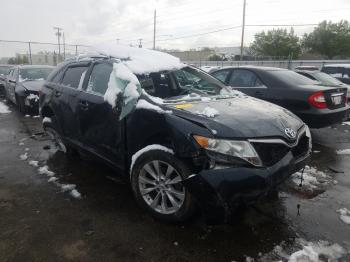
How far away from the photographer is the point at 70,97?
14.7 feet

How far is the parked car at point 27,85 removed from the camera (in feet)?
30.4

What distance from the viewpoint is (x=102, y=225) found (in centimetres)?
322

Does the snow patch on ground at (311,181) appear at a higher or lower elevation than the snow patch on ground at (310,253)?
higher

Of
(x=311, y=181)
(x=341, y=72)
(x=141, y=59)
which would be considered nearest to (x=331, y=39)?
(x=341, y=72)

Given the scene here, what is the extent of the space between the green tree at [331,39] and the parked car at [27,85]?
38253 mm

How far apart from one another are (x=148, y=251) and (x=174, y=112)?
1274 millimetres

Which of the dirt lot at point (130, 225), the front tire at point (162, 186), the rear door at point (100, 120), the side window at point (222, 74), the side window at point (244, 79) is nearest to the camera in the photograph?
the dirt lot at point (130, 225)

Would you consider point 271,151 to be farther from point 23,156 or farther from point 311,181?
point 23,156

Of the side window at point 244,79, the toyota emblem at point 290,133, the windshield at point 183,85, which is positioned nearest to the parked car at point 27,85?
the side window at point 244,79

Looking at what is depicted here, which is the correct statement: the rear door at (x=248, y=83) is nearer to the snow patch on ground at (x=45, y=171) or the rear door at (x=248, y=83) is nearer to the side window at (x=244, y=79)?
the side window at (x=244, y=79)

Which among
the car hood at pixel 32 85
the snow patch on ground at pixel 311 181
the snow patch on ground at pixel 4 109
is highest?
the car hood at pixel 32 85

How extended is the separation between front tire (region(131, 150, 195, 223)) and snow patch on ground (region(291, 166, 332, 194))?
5.54 ft

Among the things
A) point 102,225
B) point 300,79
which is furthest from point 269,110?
point 300,79

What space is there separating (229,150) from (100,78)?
2.08 meters
